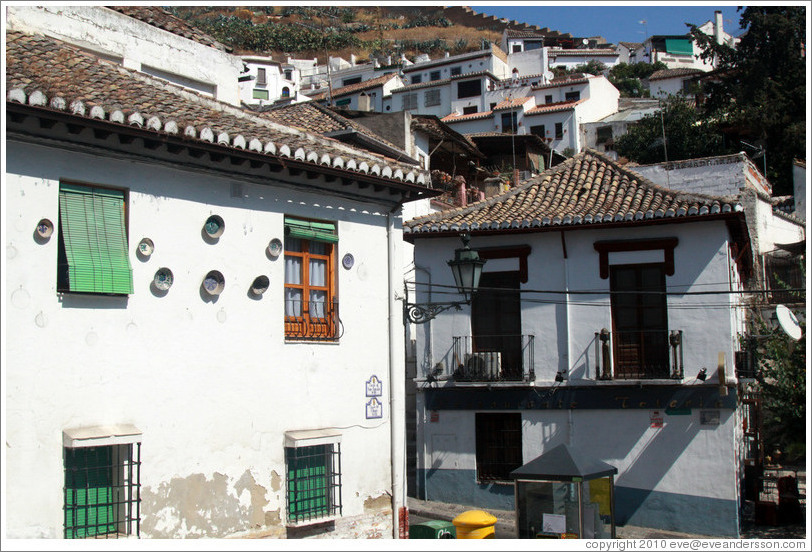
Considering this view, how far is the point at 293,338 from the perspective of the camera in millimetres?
11906

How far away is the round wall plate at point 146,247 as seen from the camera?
1036 cm

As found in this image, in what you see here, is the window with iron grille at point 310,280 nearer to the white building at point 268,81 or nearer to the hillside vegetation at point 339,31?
the white building at point 268,81

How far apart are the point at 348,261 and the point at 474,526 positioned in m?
4.15

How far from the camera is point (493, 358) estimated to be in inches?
749

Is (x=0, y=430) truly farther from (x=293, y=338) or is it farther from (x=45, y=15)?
(x=45, y=15)

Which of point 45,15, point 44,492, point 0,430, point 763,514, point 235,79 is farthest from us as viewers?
point 763,514

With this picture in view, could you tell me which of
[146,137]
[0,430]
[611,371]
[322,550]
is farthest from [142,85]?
[611,371]

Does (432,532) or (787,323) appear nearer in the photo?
(432,532)

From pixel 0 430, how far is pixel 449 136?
2122 cm

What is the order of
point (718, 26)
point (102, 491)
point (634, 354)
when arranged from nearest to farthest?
1. point (102, 491)
2. point (634, 354)
3. point (718, 26)

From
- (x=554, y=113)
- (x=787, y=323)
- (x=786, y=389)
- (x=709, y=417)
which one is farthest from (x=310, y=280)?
(x=554, y=113)

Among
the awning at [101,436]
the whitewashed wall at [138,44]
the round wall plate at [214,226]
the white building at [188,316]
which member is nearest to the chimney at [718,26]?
the whitewashed wall at [138,44]

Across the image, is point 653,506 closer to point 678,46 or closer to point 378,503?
point 378,503

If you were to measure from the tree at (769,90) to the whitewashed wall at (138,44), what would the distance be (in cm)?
2773
